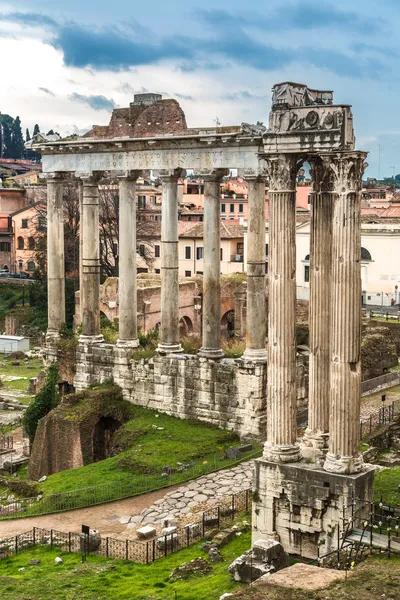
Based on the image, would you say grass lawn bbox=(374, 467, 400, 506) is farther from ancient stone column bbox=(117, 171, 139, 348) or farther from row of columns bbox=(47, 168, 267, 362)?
ancient stone column bbox=(117, 171, 139, 348)

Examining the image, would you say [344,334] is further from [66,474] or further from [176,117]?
[176,117]

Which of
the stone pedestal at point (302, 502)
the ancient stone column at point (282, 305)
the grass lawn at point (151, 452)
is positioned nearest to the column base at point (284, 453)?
the ancient stone column at point (282, 305)

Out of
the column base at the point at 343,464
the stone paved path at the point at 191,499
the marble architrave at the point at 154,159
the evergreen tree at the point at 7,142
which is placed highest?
the evergreen tree at the point at 7,142

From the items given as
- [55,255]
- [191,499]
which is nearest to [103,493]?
[191,499]

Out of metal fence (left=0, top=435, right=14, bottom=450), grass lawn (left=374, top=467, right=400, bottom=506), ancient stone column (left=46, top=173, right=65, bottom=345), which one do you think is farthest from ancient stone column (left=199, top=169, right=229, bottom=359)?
metal fence (left=0, top=435, right=14, bottom=450)

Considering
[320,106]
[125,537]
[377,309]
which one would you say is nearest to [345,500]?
[125,537]

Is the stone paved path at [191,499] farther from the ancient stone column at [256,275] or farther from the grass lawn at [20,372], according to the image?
the grass lawn at [20,372]

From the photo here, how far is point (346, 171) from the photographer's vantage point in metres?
16.5

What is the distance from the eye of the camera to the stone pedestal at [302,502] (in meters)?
16.7

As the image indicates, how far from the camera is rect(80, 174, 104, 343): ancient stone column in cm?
2930

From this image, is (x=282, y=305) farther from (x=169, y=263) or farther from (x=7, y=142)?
(x=7, y=142)

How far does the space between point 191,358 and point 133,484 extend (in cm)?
527

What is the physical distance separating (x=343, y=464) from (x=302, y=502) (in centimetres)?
112

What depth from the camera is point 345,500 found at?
54.4 ft
